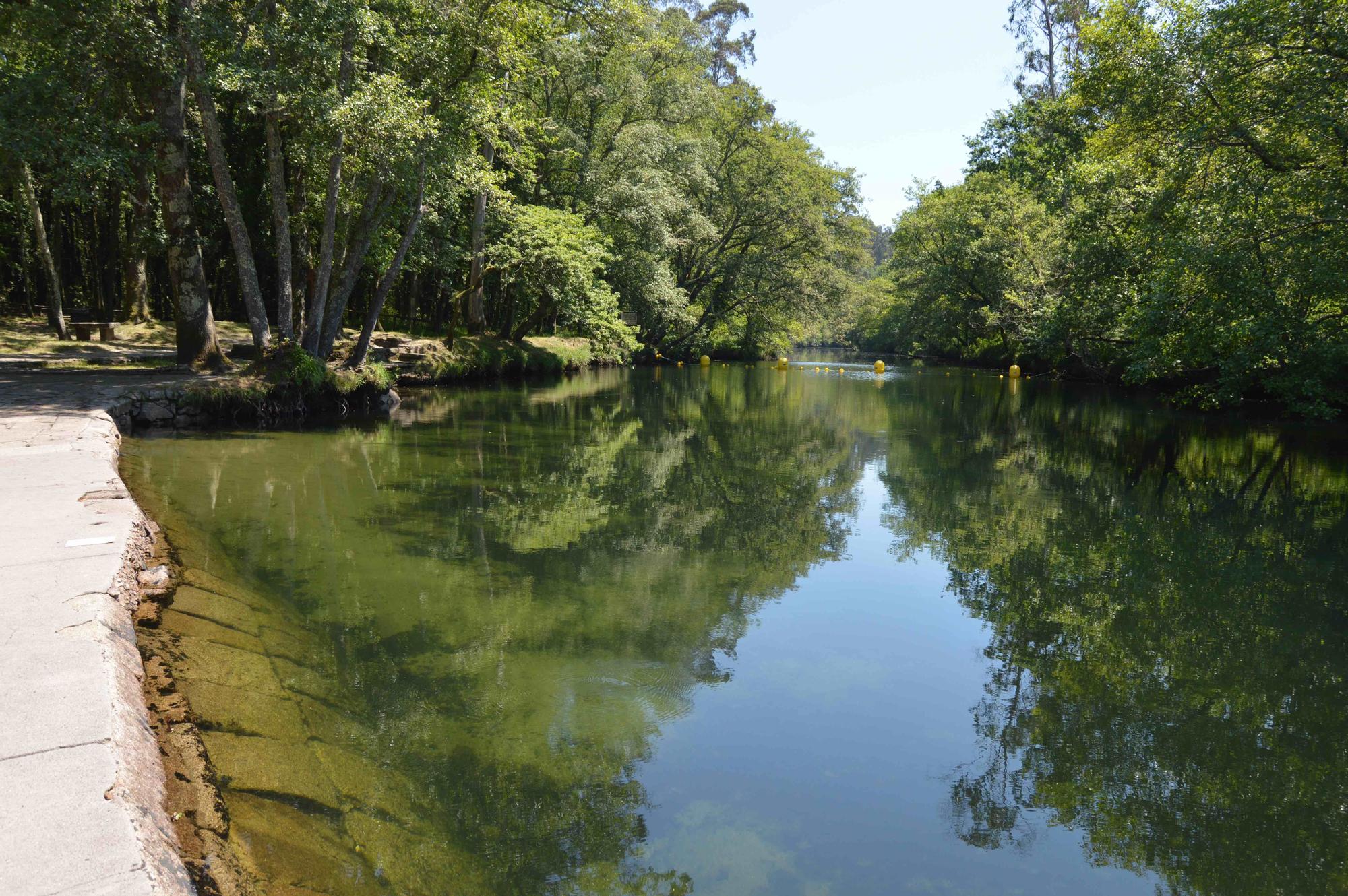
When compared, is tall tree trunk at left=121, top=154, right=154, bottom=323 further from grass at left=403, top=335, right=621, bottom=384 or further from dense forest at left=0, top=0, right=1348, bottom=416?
grass at left=403, top=335, right=621, bottom=384

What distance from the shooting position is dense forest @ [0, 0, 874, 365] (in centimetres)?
1307

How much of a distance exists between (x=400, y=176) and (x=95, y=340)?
11.2 m

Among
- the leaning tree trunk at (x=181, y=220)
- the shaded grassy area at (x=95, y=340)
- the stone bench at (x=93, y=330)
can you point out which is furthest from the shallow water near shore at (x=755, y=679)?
the stone bench at (x=93, y=330)

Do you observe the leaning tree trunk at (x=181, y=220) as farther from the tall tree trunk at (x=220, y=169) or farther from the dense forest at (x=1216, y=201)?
the dense forest at (x=1216, y=201)

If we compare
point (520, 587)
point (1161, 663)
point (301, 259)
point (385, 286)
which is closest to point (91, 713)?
point (520, 587)

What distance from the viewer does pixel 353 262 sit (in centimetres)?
1662

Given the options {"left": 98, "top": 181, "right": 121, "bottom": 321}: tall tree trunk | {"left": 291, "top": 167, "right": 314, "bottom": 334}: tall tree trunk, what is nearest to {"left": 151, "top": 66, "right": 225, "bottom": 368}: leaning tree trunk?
{"left": 291, "top": 167, "right": 314, "bottom": 334}: tall tree trunk

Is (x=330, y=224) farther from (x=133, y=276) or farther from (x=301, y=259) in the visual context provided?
(x=133, y=276)

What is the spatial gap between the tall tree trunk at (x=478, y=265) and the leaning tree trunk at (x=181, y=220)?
27.0 feet

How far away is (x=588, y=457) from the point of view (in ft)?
41.8

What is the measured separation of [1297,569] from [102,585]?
9556 mm

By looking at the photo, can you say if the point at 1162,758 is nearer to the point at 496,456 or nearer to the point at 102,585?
the point at 102,585

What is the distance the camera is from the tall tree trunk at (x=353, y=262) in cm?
1633

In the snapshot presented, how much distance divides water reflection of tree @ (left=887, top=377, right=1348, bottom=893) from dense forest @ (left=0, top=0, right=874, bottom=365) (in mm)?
11663
